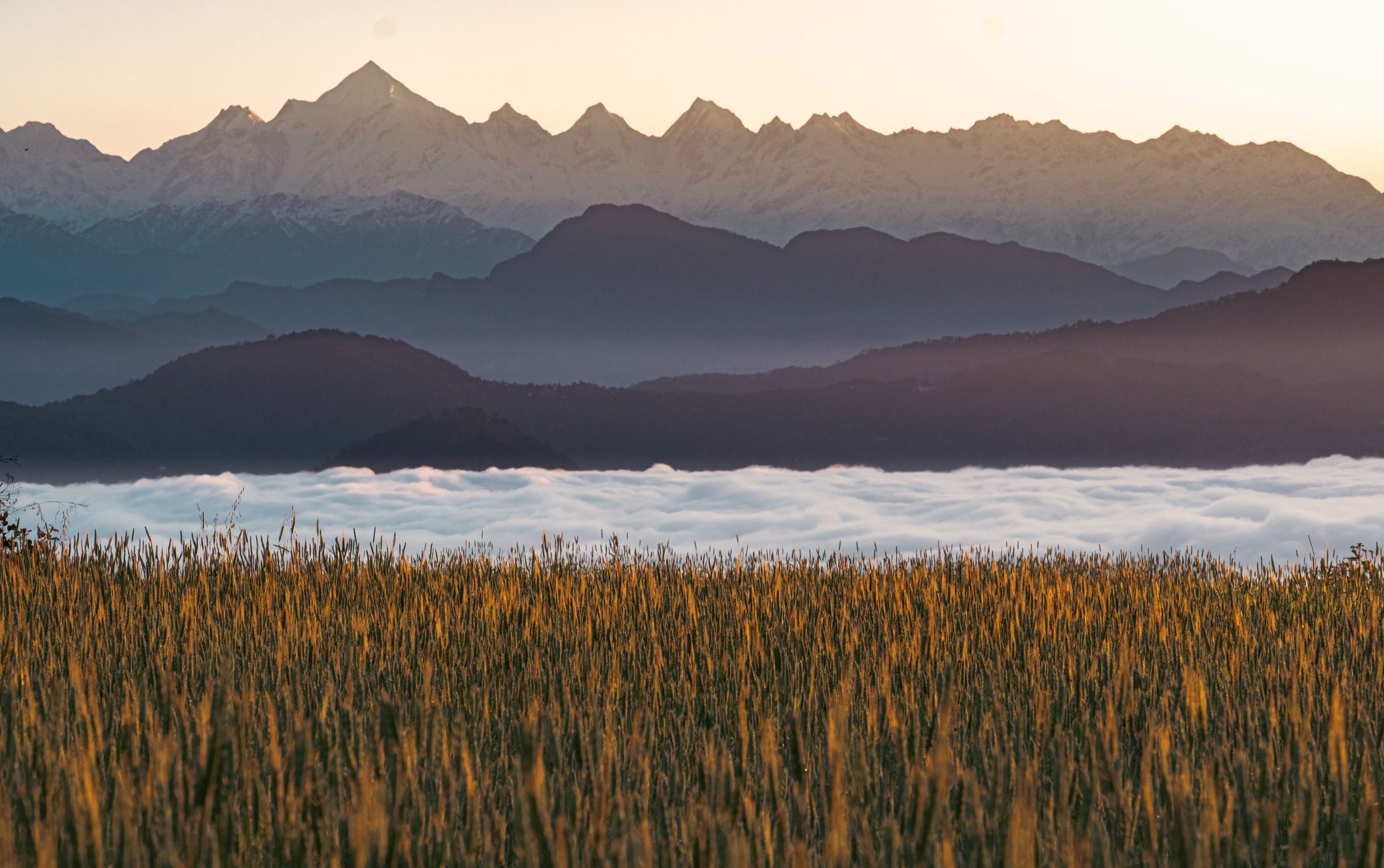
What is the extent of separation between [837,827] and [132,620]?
552 cm

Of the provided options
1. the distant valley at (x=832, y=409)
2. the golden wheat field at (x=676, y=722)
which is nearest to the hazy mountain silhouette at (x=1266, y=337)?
the distant valley at (x=832, y=409)

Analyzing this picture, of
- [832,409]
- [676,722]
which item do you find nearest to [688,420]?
[832,409]

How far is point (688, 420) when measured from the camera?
139m

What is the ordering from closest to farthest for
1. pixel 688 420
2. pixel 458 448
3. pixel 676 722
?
pixel 676 722, pixel 458 448, pixel 688 420

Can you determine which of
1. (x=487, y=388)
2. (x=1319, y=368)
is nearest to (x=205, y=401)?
(x=487, y=388)

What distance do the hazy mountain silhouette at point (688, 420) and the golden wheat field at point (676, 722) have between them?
361 feet

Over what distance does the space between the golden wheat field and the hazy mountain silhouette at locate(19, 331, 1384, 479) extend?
361 feet

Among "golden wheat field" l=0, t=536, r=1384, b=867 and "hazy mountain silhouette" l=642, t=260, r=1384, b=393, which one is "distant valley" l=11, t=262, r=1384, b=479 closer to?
"hazy mountain silhouette" l=642, t=260, r=1384, b=393

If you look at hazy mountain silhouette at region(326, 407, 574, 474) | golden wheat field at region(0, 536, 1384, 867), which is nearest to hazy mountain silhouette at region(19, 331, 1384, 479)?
hazy mountain silhouette at region(326, 407, 574, 474)

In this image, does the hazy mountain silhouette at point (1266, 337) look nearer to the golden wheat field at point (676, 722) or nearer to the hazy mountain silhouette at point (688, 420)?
the hazy mountain silhouette at point (688, 420)

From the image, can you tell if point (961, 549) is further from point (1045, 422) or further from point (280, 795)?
point (1045, 422)

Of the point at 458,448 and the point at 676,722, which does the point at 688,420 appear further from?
the point at 676,722

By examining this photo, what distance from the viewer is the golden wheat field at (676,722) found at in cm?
308

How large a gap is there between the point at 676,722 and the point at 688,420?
134137mm
